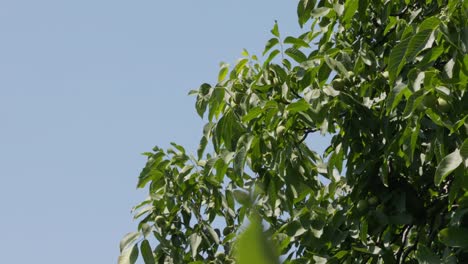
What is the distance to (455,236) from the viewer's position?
2.77 metres

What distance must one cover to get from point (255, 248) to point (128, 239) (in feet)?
12.0

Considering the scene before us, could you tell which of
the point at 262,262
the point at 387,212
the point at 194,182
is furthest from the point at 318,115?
the point at 262,262

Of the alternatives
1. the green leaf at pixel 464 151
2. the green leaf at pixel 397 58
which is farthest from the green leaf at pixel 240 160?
the green leaf at pixel 464 151

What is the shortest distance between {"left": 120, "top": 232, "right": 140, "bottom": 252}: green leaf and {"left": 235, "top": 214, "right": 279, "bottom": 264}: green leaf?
358cm

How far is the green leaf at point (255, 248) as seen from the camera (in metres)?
0.22

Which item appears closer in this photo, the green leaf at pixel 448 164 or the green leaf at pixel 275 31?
the green leaf at pixel 448 164

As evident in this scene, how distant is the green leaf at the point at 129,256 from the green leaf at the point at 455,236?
4.87ft

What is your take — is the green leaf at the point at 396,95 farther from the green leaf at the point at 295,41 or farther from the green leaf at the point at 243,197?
the green leaf at the point at 243,197

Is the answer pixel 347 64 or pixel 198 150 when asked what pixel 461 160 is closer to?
pixel 347 64

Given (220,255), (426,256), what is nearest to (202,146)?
(220,255)

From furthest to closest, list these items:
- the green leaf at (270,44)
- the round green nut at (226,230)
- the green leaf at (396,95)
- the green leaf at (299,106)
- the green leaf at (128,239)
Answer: the round green nut at (226,230) < the green leaf at (128,239) < the green leaf at (270,44) < the green leaf at (299,106) < the green leaf at (396,95)

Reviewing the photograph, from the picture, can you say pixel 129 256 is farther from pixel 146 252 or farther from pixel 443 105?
pixel 443 105

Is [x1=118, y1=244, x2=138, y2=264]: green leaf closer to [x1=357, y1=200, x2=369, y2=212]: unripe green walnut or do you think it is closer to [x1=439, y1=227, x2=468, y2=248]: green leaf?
[x1=357, y1=200, x2=369, y2=212]: unripe green walnut

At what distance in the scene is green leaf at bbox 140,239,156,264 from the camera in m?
3.69
